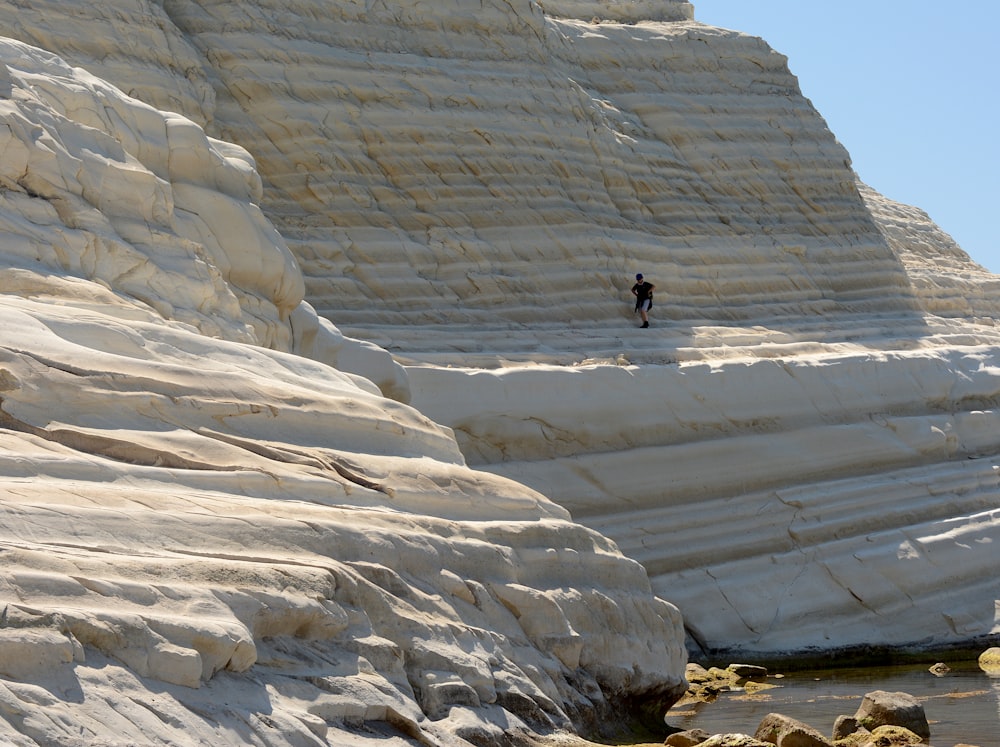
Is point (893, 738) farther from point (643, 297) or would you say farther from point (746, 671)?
point (643, 297)

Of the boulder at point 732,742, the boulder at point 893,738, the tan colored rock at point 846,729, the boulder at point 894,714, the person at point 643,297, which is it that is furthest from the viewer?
the person at point 643,297

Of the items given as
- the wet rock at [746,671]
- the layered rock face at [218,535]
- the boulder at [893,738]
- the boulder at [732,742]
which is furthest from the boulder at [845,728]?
the wet rock at [746,671]

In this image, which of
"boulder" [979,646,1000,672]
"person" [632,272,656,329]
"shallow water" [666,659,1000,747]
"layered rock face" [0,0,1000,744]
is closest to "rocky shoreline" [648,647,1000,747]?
"shallow water" [666,659,1000,747]

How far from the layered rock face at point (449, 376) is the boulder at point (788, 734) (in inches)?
24.5

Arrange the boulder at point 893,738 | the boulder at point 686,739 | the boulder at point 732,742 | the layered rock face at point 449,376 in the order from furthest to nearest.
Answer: the boulder at point 893,738 → the boulder at point 686,739 → the boulder at point 732,742 → the layered rock face at point 449,376

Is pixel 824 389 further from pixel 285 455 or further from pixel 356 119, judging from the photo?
pixel 285 455

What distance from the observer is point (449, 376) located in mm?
11359

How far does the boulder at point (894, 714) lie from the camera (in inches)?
291

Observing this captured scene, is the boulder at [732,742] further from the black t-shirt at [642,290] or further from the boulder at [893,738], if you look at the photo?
the black t-shirt at [642,290]

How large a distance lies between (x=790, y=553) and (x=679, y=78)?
6215 mm

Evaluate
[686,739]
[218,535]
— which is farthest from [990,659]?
[218,535]

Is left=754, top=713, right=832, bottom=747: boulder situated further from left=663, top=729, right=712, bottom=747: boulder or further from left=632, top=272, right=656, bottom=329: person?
left=632, top=272, right=656, bottom=329: person

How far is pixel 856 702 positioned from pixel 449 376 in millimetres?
4081

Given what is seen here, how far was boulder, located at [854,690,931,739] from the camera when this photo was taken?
7391 millimetres
